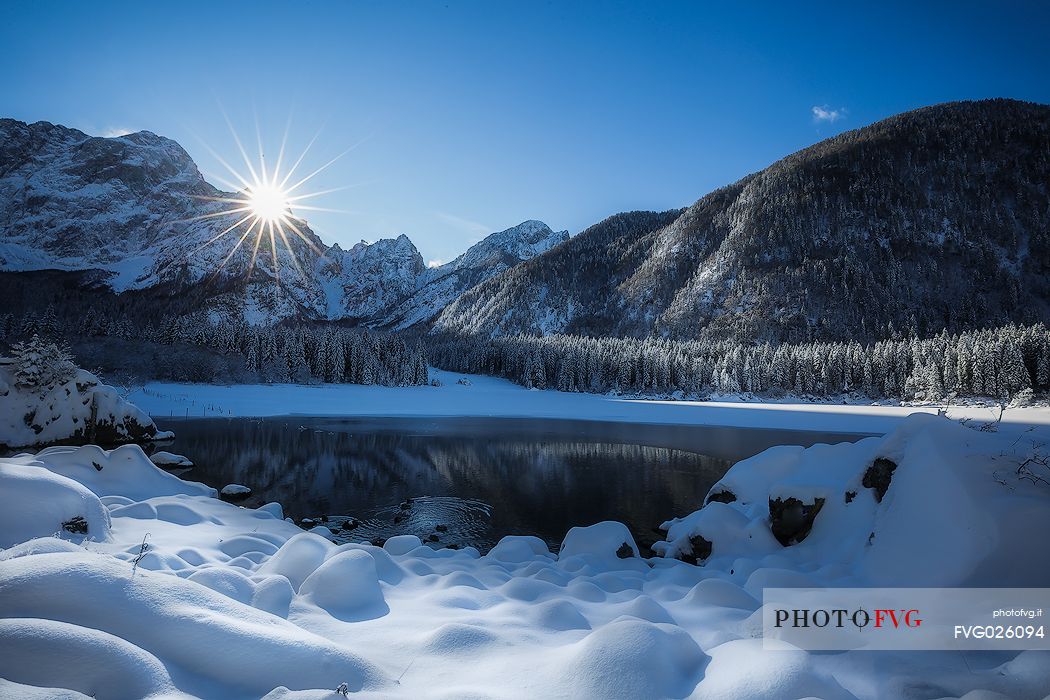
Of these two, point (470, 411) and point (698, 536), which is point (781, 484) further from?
point (470, 411)

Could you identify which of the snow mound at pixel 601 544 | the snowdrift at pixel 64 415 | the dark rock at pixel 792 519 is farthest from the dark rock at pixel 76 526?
the snowdrift at pixel 64 415

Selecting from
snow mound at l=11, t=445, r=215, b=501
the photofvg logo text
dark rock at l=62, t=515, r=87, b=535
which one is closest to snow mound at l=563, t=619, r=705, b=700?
the photofvg logo text

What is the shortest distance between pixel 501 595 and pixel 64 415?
35.9m

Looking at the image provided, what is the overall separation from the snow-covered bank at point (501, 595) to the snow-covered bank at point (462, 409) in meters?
44.6

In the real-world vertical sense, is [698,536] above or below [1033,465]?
below

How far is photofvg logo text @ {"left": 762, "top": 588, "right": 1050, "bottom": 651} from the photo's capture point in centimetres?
536

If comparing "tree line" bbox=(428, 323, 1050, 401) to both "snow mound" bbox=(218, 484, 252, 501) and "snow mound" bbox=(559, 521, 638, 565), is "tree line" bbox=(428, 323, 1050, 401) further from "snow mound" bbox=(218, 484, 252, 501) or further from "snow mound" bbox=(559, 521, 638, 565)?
"snow mound" bbox=(218, 484, 252, 501)

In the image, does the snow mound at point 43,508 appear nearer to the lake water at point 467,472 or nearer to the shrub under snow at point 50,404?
the lake water at point 467,472

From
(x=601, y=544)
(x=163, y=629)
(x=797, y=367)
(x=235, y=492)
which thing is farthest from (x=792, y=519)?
(x=797, y=367)

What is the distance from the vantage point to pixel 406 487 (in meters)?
22.4

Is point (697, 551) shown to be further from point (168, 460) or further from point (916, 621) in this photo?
point (168, 460)

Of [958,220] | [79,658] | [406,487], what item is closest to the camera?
[79,658]

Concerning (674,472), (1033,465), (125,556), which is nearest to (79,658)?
(125,556)

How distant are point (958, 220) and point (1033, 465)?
258 metres
